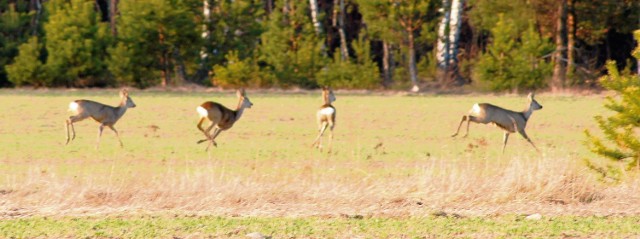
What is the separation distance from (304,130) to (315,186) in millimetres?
12939

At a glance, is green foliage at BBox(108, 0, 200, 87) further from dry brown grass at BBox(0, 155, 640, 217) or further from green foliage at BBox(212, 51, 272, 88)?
dry brown grass at BBox(0, 155, 640, 217)

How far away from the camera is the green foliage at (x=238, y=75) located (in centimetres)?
4600

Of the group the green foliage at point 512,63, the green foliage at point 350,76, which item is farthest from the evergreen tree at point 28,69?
the green foliage at point 512,63

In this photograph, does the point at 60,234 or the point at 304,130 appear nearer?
the point at 60,234

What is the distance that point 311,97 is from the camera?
39406 mm

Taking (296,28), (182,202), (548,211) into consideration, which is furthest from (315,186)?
(296,28)

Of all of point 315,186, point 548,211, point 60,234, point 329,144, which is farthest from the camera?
point 329,144

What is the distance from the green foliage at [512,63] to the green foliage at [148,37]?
10.5 m

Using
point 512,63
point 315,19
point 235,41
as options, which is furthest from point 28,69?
point 512,63

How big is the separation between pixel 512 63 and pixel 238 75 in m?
9.62

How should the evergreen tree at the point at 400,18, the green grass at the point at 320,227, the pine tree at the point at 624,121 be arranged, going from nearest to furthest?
the green grass at the point at 320,227 → the pine tree at the point at 624,121 → the evergreen tree at the point at 400,18

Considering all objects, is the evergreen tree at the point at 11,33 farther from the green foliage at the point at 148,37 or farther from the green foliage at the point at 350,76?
the green foliage at the point at 350,76

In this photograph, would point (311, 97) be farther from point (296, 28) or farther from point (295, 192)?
point (295, 192)

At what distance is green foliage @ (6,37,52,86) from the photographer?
148 ft
